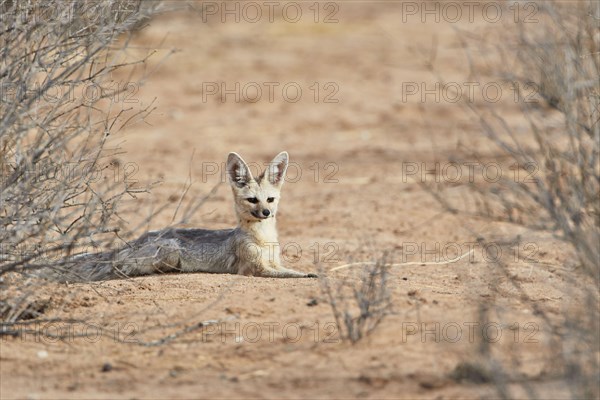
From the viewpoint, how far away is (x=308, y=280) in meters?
8.18

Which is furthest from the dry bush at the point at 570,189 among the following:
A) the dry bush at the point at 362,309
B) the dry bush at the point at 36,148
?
the dry bush at the point at 36,148

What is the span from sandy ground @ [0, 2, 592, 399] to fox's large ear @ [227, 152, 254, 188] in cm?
82

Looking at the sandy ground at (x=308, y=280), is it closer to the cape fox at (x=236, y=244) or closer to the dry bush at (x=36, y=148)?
the cape fox at (x=236, y=244)

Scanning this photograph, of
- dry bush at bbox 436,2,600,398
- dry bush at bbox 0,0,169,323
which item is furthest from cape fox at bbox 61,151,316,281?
dry bush at bbox 436,2,600,398

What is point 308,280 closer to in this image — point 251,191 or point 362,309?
point 251,191

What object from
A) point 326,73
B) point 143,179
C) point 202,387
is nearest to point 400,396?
point 202,387

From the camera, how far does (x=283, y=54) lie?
22219 millimetres

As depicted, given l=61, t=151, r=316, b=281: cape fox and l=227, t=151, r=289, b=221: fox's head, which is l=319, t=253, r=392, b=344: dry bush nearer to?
l=61, t=151, r=316, b=281: cape fox

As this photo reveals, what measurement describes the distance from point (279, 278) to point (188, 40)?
15.3 m

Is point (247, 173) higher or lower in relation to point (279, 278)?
higher

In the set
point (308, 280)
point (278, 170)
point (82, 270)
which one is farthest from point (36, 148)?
point (278, 170)

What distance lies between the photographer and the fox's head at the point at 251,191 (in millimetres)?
9070

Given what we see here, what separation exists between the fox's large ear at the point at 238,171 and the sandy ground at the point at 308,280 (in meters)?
0.82

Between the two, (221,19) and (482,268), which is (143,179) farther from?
(221,19)
